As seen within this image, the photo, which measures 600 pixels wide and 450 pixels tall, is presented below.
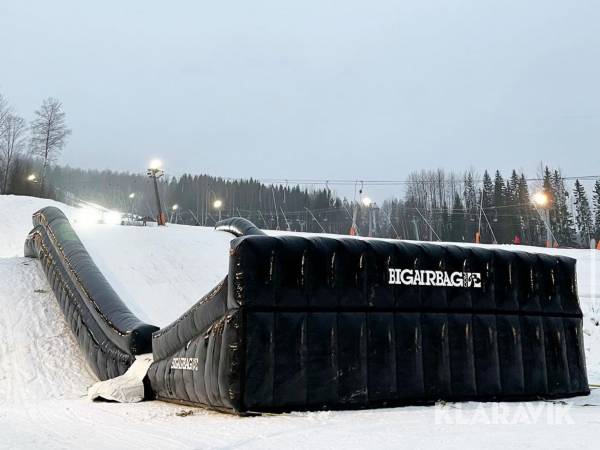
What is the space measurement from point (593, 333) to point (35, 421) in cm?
1456

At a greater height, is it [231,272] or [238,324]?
[231,272]

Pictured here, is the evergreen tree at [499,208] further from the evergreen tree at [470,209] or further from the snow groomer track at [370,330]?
the snow groomer track at [370,330]

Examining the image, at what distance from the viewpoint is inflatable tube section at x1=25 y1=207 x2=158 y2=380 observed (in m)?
8.83

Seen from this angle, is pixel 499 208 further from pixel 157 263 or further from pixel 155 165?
pixel 157 263

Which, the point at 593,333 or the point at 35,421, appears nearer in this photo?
the point at 35,421

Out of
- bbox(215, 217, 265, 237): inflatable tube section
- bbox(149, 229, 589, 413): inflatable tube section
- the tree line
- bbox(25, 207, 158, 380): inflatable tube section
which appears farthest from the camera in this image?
the tree line

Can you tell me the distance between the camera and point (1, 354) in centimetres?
995

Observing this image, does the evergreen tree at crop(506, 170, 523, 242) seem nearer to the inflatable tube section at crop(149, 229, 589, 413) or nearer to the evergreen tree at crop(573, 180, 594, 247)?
the evergreen tree at crop(573, 180, 594, 247)

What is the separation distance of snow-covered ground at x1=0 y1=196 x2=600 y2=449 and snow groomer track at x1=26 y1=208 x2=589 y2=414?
0.32 meters

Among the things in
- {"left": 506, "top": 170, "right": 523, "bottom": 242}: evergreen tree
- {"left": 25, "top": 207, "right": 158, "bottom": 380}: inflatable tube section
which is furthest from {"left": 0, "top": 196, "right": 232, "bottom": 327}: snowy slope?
{"left": 506, "top": 170, "right": 523, "bottom": 242}: evergreen tree

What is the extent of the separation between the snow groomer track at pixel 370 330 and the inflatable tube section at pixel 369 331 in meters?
0.01

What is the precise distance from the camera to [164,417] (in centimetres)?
563

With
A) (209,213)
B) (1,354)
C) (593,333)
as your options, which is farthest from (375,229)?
(1,354)

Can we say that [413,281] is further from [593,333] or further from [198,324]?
[593,333]
